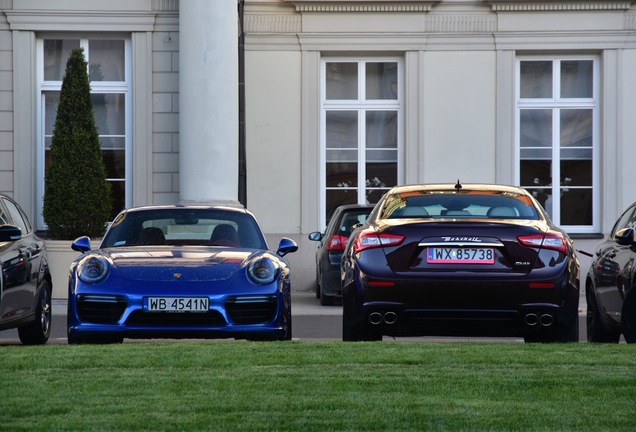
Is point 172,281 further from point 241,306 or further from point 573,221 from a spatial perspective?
point 573,221

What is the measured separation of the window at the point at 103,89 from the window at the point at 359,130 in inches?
131

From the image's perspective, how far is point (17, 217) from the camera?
1306 cm

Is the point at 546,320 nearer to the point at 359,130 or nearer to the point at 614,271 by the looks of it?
the point at 614,271

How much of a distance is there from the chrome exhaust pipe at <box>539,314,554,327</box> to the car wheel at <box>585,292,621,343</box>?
2.05 meters

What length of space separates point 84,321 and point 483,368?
3.56 metres

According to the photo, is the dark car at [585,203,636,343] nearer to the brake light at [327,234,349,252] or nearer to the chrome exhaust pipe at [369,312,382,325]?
the chrome exhaust pipe at [369,312,382,325]

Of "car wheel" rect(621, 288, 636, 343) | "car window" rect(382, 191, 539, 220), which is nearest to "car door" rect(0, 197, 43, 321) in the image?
"car window" rect(382, 191, 539, 220)

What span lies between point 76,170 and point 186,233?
9253mm

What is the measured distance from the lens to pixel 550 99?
23.0 metres

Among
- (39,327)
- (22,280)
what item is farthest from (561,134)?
(22,280)

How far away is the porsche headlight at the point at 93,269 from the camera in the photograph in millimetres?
10430

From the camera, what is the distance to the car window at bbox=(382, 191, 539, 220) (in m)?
10.6

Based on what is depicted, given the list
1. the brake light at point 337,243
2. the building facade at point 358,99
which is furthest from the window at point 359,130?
the brake light at point 337,243

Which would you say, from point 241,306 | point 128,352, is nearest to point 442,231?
point 241,306
